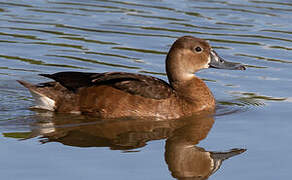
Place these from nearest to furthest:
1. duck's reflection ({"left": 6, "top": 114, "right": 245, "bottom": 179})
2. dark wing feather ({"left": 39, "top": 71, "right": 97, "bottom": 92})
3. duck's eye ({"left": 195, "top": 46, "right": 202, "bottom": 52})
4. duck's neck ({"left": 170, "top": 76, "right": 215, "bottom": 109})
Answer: duck's reflection ({"left": 6, "top": 114, "right": 245, "bottom": 179}) → dark wing feather ({"left": 39, "top": 71, "right": 97, "bottom": 92}) → duck's neck ({"left": 170, "top": 76, "right": 215, "bottom": 109}) → duck's eye ({"left": 195, "top": 46, "right": 202, "bottom": 52})

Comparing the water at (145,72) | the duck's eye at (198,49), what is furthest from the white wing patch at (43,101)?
the duck's eye at (198,49)

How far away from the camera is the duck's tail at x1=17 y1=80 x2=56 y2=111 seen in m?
10.6

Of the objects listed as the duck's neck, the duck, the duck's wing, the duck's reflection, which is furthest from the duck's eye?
the duck's reflection

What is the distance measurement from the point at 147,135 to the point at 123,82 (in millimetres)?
1167

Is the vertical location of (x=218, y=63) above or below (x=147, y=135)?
above

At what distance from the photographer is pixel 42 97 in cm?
1066

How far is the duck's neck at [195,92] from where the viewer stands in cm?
1084

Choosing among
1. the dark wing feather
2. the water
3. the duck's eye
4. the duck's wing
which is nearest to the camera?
the water

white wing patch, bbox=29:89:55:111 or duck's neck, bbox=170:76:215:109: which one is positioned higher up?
duck's neck, bbox=170:76:215:109

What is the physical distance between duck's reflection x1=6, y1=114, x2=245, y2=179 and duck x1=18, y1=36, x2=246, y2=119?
16 centimetres

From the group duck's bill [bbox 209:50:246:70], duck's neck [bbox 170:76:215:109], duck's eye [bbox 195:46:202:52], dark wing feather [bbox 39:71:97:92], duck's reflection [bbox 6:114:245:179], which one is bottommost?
duck's reflection [bbox 6:114:245:179]

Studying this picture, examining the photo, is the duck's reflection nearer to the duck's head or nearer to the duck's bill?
the duck's head

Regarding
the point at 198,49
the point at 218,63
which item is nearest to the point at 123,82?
the point at 198,49

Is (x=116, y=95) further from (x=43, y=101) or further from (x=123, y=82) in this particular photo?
(x=43, y=101)
